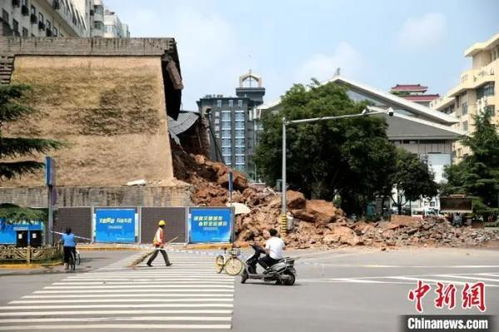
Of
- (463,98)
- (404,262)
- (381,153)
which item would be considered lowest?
(404,262)

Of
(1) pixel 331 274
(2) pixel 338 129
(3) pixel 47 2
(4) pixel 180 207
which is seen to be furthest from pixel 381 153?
(3) pixel 47 2

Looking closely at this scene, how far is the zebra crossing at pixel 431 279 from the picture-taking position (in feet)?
58.5

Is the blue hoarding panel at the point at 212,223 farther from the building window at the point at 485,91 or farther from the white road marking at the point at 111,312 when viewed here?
the building window at the point at 485,91

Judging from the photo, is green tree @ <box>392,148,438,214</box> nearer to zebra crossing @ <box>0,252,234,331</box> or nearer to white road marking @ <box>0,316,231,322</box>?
zebra crossing @ <box>0,252,234,331</box>

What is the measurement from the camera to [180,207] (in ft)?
111

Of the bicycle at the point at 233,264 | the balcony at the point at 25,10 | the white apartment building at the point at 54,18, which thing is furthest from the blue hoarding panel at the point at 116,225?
the balcony at the point at 25,10

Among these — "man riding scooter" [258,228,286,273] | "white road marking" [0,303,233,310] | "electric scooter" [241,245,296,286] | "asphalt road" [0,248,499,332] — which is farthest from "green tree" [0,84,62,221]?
"white road marking" [0,303,233,310]

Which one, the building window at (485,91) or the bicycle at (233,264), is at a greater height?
the building window at (485,91)

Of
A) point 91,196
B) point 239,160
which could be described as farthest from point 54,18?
point 239,160

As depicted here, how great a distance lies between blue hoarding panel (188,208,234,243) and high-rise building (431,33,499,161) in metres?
50.6

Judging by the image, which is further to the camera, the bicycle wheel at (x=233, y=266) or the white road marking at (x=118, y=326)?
the bicycle wheel at (x=233, y=266)

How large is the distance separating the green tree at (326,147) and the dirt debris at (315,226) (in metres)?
8.50

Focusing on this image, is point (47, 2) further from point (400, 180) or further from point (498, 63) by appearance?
point (498, 63)

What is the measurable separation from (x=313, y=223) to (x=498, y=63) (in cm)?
5131
